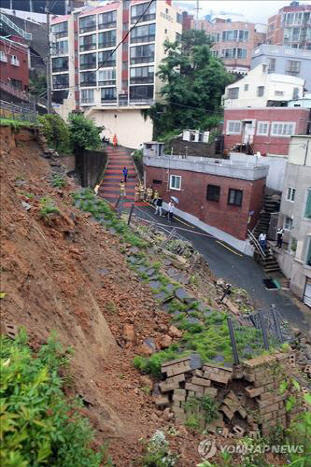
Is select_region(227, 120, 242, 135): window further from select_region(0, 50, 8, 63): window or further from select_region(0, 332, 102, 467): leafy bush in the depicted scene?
select_region(0, 332, 102, 467): leafy bush

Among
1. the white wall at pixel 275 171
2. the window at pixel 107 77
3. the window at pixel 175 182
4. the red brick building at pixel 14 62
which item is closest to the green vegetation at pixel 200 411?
the white wall at pixel 275 171

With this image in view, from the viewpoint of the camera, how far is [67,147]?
2311cm

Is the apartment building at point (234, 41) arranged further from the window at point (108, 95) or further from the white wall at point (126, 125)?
the white wall at point (126, 125)

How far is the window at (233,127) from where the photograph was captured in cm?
3155

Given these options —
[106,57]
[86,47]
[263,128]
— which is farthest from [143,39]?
[263,128]

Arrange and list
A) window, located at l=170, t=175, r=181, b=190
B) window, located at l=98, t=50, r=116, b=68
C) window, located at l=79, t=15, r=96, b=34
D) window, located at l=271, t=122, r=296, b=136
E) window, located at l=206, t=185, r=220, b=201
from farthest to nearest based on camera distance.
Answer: window, located at l=79, t=15, r=96, b=34 < window, located at l=98, t=50, r=116, b=68 < window, located at l=271, t=122, r=296, b=136 < window, located at l=170, t=175, r=181, b=190 < window, located at l=206, t=185, r=220, b=201

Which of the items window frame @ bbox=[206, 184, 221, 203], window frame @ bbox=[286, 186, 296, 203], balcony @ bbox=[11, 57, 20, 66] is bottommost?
window frame @ bbox=[206, 184, 221, 203]

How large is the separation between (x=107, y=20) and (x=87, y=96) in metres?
8.65

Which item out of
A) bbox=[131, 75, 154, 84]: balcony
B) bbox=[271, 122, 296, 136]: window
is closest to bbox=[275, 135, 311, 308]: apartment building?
bbox=[271, 122, 296, 136]: window

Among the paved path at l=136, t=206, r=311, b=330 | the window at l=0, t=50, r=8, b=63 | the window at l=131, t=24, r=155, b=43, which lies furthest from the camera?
the window at l=131, t=24, r=155, b=43

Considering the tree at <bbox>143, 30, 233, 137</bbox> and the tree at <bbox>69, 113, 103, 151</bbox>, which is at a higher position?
the tree at <bbox>143, 30, 233, 137</bbox>

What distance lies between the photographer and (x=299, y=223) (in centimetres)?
2033

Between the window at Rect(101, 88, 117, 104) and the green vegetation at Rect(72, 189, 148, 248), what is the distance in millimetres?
30510

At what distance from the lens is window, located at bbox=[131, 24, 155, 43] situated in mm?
37531
